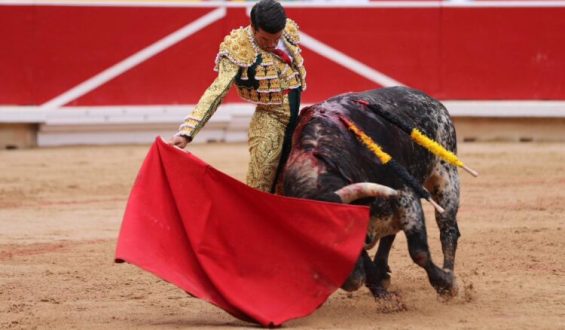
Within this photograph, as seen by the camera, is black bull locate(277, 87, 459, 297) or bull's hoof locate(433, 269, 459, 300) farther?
bull's hoof locate(433, 269, 459, 300)

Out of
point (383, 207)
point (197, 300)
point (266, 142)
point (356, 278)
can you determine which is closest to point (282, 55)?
point (266, 142)

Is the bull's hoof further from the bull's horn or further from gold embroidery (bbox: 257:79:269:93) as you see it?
gold embroidery (bbox: 257:79:269:93)

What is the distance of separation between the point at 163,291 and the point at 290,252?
100 cm

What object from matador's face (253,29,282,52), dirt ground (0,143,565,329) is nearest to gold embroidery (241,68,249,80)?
matador's face (253,29,282,52)

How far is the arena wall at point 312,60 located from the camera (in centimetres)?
1048

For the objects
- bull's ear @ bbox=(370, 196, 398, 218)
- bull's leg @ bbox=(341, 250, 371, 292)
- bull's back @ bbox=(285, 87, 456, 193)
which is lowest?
bull's leg @ bbox=(341, 250, 371, 292)

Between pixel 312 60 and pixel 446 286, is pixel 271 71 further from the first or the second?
pixel 312 60

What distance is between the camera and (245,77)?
488 centimetres

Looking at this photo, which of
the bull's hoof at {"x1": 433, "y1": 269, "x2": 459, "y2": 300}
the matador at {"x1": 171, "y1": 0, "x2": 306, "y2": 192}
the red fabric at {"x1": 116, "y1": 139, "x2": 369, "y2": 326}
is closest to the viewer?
the red fabric at {"x1": 116, "y1": 139, "x2": 369, "y2": 326}

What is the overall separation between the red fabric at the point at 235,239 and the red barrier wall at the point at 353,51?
591cm

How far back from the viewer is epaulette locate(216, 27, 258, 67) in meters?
4.82

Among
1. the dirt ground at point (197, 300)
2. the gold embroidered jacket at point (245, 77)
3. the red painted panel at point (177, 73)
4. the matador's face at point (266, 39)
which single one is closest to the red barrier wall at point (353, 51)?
the red painted panel at point (177, 73)

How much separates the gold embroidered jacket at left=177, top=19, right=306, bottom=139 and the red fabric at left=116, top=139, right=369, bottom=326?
0.19 meters

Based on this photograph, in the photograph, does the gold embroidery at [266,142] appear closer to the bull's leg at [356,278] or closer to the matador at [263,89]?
the matador at [263,89]
